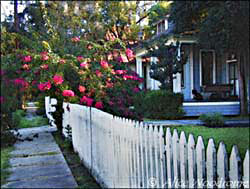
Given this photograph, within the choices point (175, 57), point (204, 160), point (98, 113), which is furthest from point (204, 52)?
point (204, 160)

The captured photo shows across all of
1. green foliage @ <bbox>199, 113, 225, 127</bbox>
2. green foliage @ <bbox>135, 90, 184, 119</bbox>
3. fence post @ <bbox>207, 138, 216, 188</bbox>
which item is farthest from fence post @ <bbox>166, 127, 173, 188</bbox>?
green foliage @ <bbox>135, 90, 184, 119</bbox>

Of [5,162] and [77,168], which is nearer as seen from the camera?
[77,168]

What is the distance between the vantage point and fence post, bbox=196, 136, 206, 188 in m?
1.94

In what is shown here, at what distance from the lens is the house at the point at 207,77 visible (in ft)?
44.3

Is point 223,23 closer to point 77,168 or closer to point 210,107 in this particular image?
point 210,107

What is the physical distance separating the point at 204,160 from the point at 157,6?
2847 cm

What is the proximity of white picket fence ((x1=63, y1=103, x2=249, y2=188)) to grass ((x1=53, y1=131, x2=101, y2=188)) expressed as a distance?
0.13m

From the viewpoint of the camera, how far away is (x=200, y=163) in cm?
196

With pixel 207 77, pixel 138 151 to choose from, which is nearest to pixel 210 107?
pixel 207 77

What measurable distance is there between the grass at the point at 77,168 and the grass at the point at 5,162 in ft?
3.61

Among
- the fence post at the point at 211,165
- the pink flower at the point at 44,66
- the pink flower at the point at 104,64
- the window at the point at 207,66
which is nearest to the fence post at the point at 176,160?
the fence post at the point at 211,165

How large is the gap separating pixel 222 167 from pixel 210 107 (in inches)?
A: 476

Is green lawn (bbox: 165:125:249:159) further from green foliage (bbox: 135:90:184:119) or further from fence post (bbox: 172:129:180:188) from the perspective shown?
fence post (bbox: 172:129:180:188)

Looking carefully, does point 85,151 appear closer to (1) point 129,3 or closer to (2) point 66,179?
(2) point 66,179
